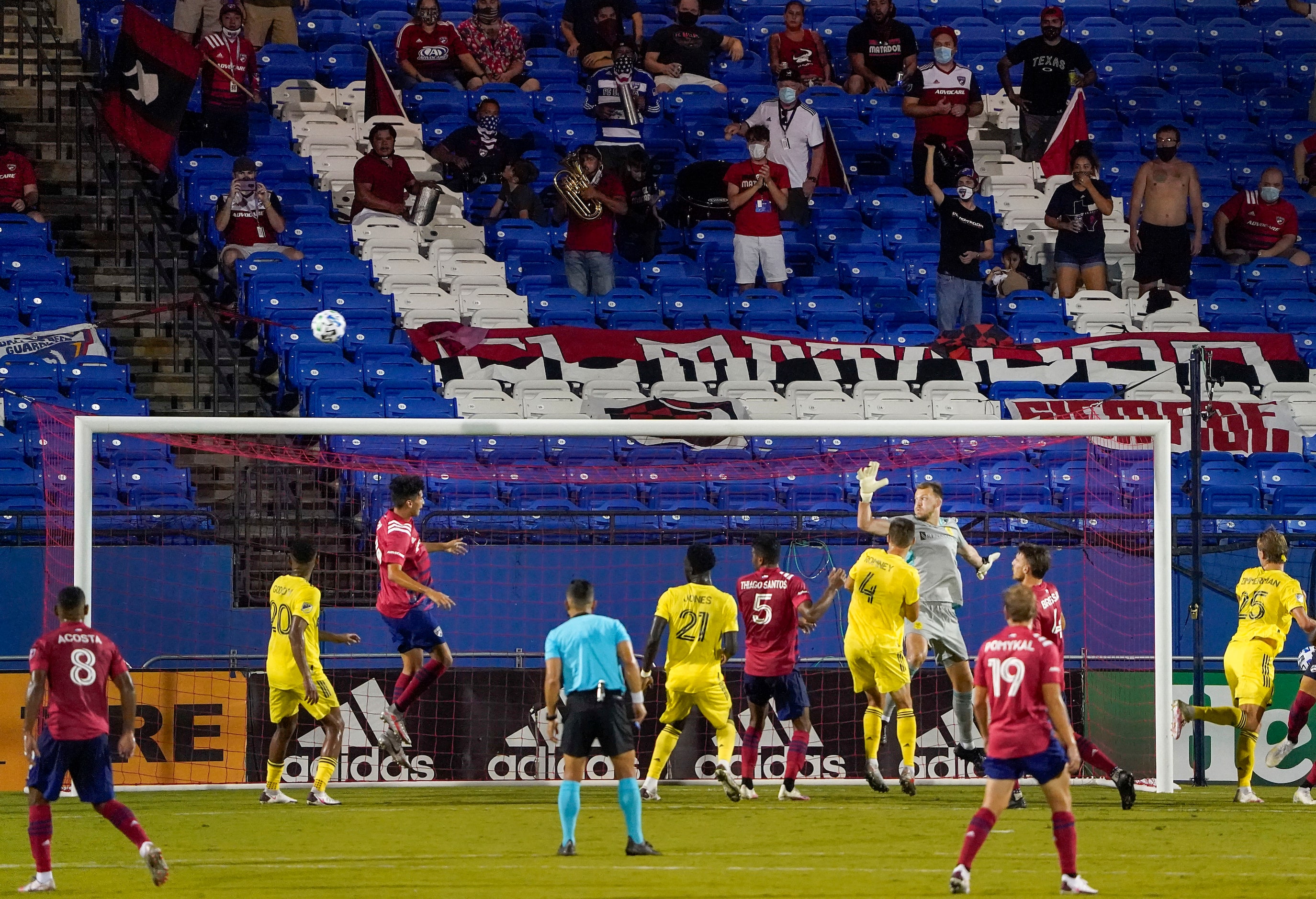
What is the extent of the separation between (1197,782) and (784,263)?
894cm

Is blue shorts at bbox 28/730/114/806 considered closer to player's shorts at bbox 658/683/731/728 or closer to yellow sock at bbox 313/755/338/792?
yellow sock at bbox 313/755/338/792

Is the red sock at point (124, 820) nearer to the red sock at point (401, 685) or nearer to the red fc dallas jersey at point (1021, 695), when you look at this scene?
the red sock at point (401, 685)

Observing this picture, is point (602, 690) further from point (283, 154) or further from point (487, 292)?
point (283, 154)

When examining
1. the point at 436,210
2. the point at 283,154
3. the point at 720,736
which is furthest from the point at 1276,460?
the point at 283,154

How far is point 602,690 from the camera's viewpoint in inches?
410

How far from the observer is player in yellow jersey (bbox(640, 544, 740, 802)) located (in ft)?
43.9

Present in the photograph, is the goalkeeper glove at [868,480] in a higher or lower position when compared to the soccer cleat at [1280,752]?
higher

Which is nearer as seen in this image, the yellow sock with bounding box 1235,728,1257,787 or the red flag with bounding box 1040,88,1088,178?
the yellow sock with bounding box 1235,728,1257,787

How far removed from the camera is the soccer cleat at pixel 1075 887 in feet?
30.0

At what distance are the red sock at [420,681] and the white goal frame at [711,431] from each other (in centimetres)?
183

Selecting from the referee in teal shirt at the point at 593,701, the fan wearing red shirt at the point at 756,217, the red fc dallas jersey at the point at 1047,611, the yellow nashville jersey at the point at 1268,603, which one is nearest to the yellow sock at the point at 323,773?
the referee in teal shirt at the point at 593,701

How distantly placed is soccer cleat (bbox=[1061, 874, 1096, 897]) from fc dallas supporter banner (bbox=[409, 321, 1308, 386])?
1076cm

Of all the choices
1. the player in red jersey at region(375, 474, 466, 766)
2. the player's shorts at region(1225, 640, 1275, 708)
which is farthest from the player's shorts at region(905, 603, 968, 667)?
the player in red jersey at region(375, 474, 466, 766)

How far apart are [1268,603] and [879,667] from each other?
3.12 m
